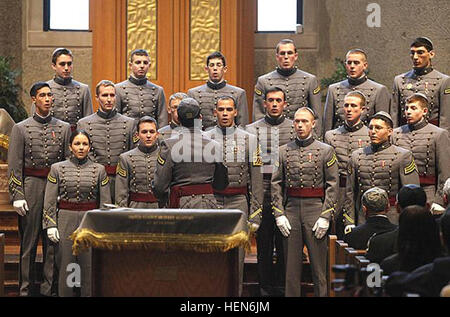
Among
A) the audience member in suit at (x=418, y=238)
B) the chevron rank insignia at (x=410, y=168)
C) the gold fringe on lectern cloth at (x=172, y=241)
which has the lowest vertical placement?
the gold fringe on lectern cloth at (x=172, y=241)

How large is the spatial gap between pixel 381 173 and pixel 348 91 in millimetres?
1071

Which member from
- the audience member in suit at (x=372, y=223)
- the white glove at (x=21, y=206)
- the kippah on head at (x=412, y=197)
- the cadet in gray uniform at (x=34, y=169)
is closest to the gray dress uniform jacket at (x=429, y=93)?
the audience member in suit at (x=372, y=223)

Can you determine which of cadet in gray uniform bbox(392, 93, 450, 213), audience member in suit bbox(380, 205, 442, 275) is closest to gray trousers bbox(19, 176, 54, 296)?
cadet in gray uniform bbox(392, 93, 450, 213)

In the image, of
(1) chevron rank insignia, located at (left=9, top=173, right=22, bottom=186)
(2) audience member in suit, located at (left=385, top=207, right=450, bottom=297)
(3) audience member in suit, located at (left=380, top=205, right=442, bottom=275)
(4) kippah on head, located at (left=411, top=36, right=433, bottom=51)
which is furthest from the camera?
(4) kippah on head, located at (left=411, top=36, right=433, bottom=51)

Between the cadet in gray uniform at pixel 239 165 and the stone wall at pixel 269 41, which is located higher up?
the stone wall at pixel 269 41

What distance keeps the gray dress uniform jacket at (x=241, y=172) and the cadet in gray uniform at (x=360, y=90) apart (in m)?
1.01

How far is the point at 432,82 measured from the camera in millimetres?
7445

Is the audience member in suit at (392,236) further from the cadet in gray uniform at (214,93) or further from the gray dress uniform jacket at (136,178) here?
the cadet in gray uniform at (214,93)

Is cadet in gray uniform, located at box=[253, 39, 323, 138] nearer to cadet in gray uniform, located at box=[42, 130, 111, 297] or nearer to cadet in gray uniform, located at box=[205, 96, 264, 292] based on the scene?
cadet in gray uniform, located at box=[205, 96, 264, 292]

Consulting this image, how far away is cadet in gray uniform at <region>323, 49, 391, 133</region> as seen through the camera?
7.60 metres

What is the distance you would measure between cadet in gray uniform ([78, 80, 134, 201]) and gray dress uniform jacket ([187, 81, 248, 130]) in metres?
0.69

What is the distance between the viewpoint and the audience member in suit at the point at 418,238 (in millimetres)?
4273

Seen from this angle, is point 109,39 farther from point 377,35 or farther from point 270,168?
point 270,168
